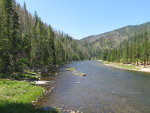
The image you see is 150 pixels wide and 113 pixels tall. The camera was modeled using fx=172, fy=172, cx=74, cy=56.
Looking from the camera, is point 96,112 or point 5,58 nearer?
point 96,112

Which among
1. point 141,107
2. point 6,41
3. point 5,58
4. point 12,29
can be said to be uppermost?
point 12,29

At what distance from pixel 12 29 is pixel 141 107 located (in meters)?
38.3

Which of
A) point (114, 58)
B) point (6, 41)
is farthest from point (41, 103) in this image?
Result: point (114, 58)

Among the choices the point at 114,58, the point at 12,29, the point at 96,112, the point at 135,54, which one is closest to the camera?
the point at 96,112

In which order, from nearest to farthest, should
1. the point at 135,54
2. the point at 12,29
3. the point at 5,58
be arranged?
the point at 5,58, the point at 12,29, the point at 135,54

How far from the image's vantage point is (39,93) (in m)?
30.9

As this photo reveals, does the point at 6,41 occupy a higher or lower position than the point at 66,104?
higher

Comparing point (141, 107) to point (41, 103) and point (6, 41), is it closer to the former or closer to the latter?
point (41, 103)

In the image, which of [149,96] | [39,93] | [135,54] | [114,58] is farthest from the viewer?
[114,58]

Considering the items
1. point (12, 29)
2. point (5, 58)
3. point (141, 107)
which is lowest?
point (141, 107)

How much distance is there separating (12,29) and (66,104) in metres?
30.7

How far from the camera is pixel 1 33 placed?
43.5m

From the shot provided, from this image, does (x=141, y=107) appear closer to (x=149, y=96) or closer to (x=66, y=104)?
(x=149, y=96)

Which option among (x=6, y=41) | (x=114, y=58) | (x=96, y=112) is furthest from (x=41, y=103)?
(x=114, y=58)
